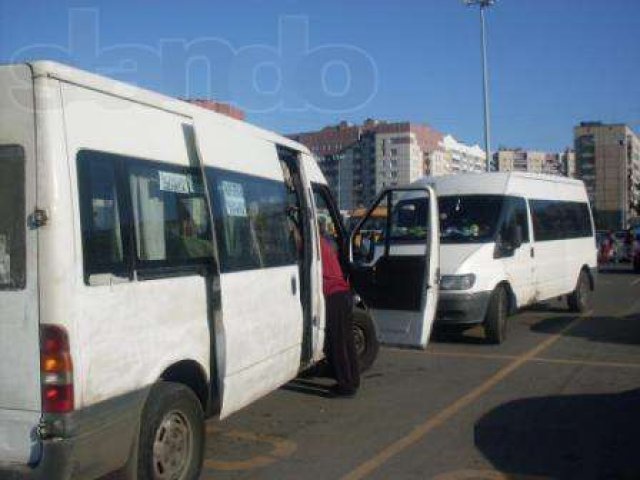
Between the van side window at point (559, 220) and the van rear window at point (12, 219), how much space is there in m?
9.64

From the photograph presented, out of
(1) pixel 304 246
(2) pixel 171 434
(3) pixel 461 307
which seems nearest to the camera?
(2) pixel 171 434

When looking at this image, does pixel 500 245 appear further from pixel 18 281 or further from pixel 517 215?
pixel 18 281

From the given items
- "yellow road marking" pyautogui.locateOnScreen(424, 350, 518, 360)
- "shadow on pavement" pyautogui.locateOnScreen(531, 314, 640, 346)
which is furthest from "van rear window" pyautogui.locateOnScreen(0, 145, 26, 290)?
"shadow on pavement" pyautogui.locateOnScreen(531, 314, 640, 346)

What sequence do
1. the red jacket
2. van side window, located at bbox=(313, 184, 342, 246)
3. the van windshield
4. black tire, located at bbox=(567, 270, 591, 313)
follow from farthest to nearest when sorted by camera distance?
black tire, located at bbox=(567, 270, 591, 313)
the van windshield
van side window, located at bbox=(313, 184, 342, 246)
the red jacket

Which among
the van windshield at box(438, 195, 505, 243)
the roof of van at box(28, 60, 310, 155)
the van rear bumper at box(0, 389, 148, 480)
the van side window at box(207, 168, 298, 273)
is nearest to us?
the van rear bumper at box(0, 389, 148, 480)

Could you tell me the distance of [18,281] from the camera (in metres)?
3.73

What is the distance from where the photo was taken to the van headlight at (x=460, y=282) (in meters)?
10.1

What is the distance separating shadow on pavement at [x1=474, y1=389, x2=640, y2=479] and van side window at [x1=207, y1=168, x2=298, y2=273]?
229 centimetres

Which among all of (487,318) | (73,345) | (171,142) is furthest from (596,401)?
(73,345)

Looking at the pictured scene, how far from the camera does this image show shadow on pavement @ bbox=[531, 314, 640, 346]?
1128cm

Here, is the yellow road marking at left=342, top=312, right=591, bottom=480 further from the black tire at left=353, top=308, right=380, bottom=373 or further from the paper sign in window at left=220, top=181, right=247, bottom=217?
the paper sign in window at left=220, top=181, right=247, bottom=217

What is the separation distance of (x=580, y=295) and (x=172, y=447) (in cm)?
1133

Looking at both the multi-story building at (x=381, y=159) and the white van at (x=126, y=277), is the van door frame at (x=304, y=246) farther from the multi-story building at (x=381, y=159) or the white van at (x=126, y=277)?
the multi-story building at (x=381, y=159)

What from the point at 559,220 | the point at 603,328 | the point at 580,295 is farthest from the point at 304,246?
the point at 580,295
